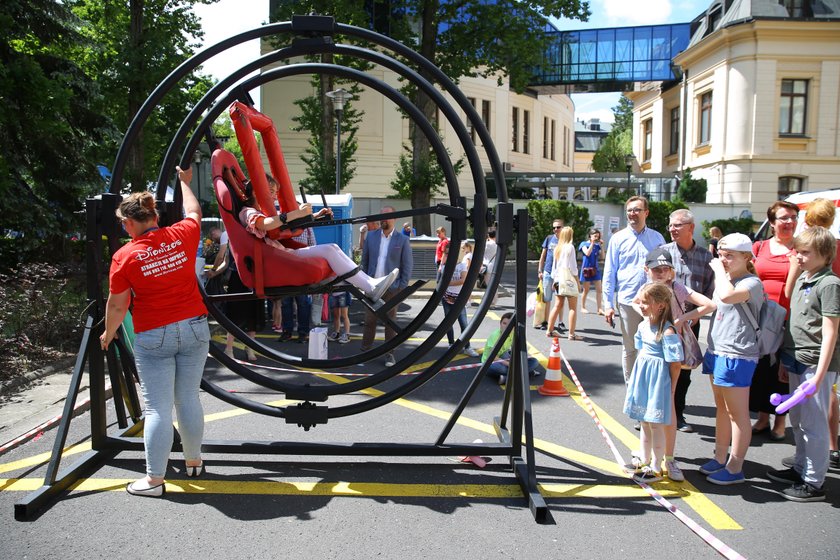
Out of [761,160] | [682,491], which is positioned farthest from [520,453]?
[761,160]

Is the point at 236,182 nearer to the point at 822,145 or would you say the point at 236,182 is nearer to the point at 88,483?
the point at 88,483

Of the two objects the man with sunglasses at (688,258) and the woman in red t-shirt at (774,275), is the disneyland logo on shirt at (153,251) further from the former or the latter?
the woman in red t-shirt at (774,275)

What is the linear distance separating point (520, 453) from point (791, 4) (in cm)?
3037

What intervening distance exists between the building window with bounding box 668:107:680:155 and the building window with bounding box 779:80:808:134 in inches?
243

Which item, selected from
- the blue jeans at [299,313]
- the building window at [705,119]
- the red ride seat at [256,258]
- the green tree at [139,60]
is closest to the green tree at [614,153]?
the building window at [705,119]

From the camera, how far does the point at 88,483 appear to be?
163 inches

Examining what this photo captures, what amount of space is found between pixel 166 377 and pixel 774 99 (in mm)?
29335

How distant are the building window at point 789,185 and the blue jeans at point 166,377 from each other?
95.7 feet

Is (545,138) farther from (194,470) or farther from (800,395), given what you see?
(194,470)

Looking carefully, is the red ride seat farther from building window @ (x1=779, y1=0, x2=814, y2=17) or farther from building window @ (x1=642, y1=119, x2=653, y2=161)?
building window @ (x1=642, y1=119, x2=653, y2=161)

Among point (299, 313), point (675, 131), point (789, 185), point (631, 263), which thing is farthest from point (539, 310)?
point (675, 131)

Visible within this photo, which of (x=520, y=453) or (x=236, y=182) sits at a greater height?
(x=236, y=182)

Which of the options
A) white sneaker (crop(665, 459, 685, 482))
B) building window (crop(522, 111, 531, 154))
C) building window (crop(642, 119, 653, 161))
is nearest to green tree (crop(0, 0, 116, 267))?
white sneaker (crop(665, 459, 685, 482))

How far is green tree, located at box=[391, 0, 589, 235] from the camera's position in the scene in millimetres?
18688
